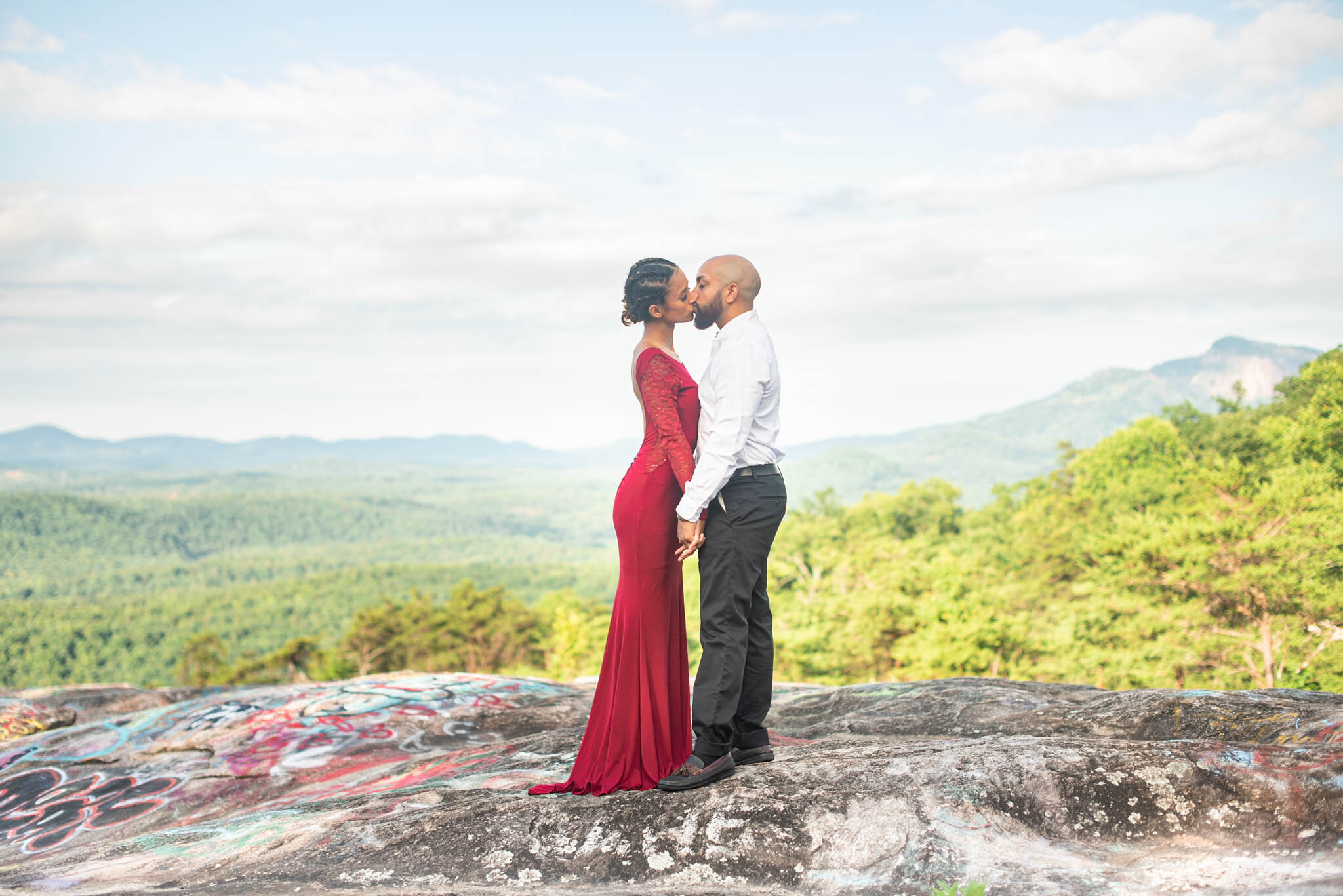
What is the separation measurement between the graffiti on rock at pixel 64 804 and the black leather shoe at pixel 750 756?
5.80m

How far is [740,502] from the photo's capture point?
4.86 m

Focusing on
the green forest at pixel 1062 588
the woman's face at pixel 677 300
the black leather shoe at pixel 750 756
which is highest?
the woman's face at pixel 677 300

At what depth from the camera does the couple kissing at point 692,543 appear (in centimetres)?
484

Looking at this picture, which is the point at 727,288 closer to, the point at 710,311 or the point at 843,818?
the point at 710,311

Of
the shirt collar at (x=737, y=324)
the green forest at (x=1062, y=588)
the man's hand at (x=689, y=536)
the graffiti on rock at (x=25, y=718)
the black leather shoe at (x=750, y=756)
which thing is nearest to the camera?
the man's hand at (x=689, y=536)

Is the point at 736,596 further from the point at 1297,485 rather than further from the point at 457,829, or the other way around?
the point at 1297,485

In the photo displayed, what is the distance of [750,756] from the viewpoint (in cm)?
527

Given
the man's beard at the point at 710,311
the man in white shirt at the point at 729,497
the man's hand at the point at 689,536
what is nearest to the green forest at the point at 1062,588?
the man in white shirt at the point at 729,497

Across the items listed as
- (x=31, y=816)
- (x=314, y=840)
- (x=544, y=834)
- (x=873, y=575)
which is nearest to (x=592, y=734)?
(x=544, y=834)

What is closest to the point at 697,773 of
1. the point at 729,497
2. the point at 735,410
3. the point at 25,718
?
the point at 729,497

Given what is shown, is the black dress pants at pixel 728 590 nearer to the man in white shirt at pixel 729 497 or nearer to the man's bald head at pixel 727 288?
the man in white shirt at pixel 729 497

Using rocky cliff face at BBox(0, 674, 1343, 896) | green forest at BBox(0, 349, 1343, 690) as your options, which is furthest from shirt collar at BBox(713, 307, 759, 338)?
green forest at BBox(0, 349, 1343, 690)

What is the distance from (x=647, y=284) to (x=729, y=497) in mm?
1458

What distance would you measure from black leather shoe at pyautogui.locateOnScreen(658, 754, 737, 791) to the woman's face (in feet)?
8.89
